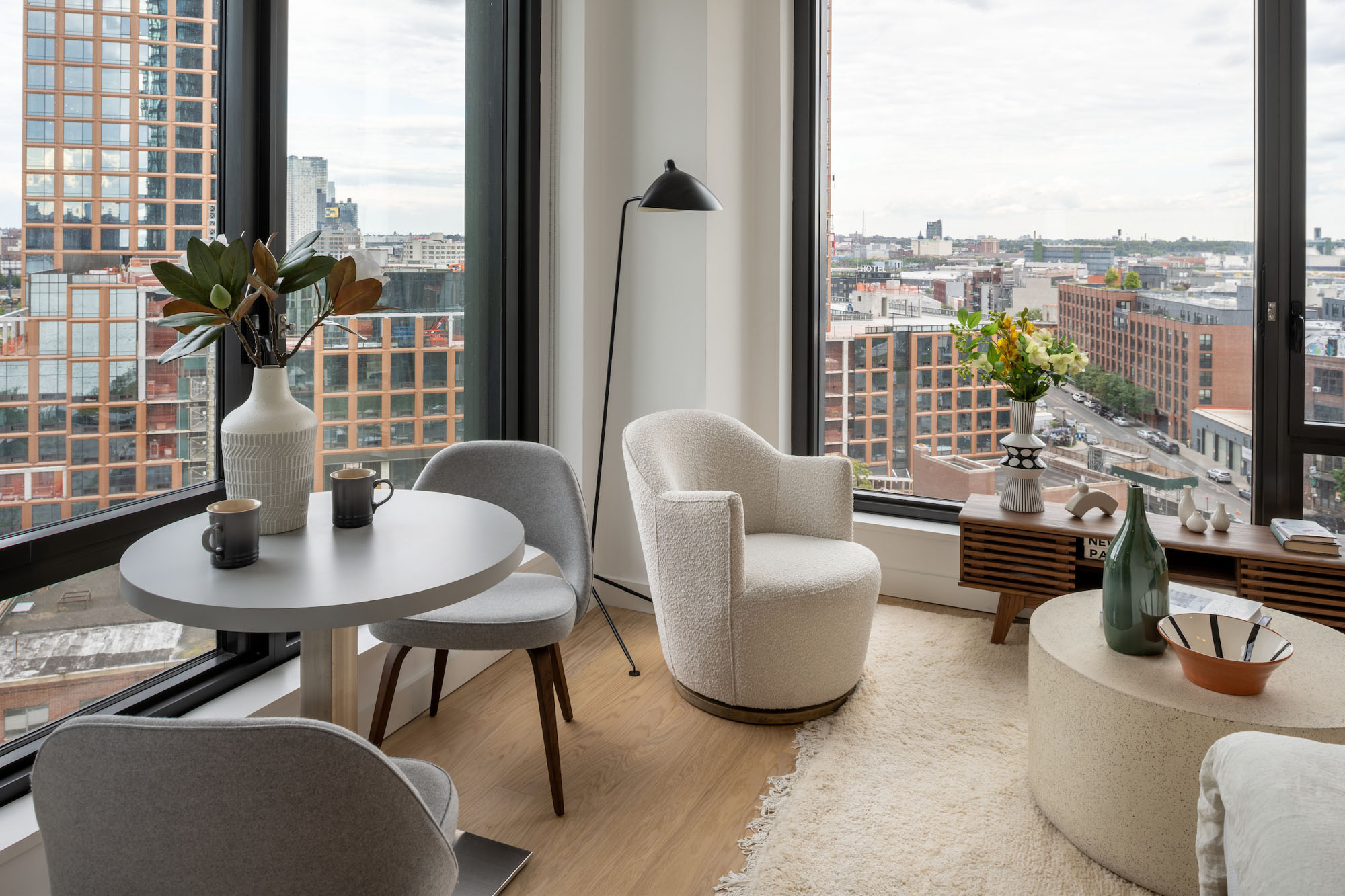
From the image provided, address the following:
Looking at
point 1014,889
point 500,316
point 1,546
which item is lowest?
point 1014,889

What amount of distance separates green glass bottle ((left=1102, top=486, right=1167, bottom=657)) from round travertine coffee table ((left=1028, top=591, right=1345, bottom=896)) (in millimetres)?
40

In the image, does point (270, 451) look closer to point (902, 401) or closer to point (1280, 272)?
point (902, 401)

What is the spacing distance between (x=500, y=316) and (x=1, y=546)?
180 centimetres

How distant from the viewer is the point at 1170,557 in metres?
2.72

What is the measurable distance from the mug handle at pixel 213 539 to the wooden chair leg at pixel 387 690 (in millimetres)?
786

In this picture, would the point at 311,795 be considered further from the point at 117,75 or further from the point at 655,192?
the point at 655,192

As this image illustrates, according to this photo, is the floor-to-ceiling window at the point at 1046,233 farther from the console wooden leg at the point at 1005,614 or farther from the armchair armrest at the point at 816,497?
the armchair armrest at the point at 816,497

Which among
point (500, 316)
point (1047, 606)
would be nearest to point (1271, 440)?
point (1047, 606)

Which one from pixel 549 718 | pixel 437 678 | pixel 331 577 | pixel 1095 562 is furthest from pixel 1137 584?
pixel 437 678

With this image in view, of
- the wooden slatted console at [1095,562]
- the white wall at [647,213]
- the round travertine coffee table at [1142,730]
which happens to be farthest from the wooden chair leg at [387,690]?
the wooden slatted console at [1095,562]

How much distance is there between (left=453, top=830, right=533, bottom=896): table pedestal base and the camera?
1.73 m

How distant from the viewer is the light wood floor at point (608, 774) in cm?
182

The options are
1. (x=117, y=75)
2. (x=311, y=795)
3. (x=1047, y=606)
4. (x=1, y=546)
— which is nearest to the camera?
(x=311, y=795)

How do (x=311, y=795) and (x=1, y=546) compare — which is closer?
(x=311, y=795)
